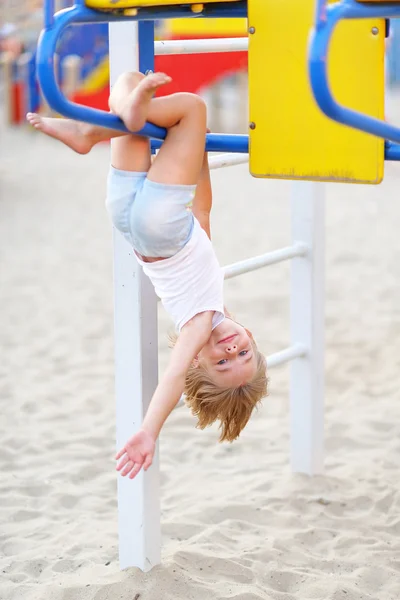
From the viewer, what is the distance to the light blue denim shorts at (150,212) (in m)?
1.99

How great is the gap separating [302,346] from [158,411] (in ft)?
4.27

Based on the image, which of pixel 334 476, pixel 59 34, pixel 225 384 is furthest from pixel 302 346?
pixel 59 34

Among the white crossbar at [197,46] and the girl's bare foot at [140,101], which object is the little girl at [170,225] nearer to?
the girl's bare foot at [140,101]

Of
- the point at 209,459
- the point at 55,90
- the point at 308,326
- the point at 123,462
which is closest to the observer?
the point at 55,90

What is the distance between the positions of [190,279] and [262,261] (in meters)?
0.70

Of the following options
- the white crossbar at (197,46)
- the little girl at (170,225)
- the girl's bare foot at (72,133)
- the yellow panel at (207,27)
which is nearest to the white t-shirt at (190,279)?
the little girl at (170,225)

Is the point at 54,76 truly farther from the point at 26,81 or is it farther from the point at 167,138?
the point at 26,81

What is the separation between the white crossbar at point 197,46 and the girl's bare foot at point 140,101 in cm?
68

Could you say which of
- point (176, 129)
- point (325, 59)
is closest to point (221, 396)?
point (176, 129)

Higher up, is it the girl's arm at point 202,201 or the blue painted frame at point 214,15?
the blue painted frame at point 214,15

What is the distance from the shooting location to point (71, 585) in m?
2.45

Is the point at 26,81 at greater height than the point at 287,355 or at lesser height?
greater

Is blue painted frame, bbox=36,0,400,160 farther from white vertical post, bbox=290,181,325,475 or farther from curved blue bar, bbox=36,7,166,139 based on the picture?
white vertical post, bbox=290,181,325,475

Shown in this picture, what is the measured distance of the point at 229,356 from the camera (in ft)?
7.41
